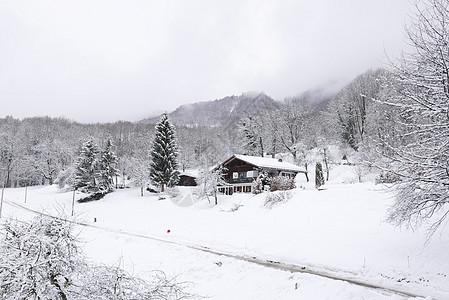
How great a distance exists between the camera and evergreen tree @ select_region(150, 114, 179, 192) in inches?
1866

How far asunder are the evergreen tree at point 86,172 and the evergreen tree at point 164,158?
12.2 metres

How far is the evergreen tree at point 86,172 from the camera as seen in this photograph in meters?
50.4

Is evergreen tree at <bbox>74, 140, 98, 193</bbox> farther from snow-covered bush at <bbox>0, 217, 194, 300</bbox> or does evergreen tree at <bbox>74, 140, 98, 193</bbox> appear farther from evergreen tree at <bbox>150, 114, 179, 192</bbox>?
snow-covered bush at <bbox>0, 217, 194, 300</bbox>

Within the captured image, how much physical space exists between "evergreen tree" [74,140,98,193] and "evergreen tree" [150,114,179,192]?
1219 centimetres

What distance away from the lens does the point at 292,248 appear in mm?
15938

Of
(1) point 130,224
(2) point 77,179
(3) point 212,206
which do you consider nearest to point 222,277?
(1) point 130,224

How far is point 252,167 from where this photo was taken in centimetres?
4259

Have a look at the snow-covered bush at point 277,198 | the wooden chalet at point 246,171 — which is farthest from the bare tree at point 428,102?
the wooden chalet at point 246,171

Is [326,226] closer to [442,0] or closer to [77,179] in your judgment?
[442,0]

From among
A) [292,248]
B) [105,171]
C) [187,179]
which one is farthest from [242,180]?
[292,248]

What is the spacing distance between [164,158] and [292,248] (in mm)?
35343

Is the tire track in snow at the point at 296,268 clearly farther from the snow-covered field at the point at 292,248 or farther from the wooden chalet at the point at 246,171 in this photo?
the wooden chalet at the point at 246,171

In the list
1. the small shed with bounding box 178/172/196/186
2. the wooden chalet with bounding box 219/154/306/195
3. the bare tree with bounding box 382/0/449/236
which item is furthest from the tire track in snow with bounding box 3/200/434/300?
the small shed with bounding box 178/172/196/186

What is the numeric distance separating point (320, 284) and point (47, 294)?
31.7 ft
